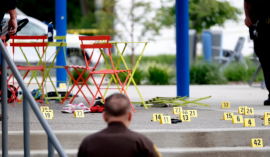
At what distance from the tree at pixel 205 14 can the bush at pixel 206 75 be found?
5.06 meters

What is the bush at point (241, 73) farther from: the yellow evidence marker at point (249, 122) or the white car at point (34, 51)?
the yellow evidence marker at point (249, 122)

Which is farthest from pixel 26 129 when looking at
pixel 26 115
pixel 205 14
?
pixel 205 14

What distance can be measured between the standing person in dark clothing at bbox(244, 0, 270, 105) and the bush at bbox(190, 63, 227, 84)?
198 inches

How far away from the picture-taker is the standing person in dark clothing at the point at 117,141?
2.23 meters

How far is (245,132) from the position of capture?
4.38 metres

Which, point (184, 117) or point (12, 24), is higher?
point (12, 24)

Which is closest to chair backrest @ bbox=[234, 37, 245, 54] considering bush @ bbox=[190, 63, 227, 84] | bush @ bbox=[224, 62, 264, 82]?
bush @ bbox=[224, 62, 264, 82]

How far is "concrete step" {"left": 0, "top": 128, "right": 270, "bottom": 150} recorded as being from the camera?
4121 millimetres

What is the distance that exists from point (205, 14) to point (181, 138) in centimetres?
1217

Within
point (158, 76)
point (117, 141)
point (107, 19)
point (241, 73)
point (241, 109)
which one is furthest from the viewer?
point (107, 19)

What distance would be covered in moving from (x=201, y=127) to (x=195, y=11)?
12.2 m

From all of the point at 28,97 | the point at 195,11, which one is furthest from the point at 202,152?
the point at 195,11

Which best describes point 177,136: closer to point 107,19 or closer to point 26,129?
point 26,129

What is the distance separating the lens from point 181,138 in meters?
4.24
